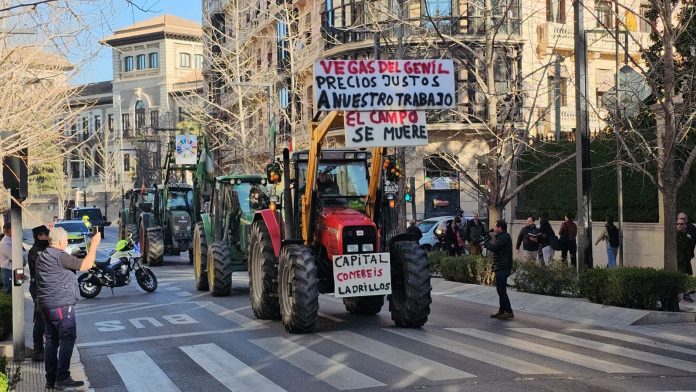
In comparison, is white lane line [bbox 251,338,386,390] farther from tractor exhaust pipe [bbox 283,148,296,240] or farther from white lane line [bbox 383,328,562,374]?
tractor exhaust pipe [bbox 283,148,296,240]

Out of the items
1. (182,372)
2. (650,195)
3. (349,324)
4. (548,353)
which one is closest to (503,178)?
(650,195)

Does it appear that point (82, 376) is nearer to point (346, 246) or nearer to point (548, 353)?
point (346, 246)

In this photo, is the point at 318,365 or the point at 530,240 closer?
the point at 318,365

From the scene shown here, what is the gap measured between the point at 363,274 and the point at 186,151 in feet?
80.0

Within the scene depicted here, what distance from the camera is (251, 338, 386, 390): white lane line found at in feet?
36.0

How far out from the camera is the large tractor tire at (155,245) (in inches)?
1358

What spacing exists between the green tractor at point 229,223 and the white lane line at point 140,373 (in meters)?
8.39

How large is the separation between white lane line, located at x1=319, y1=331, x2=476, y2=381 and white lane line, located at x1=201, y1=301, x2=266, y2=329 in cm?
199

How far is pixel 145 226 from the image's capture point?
36938mm

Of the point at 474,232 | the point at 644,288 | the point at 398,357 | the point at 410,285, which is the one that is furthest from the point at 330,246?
the point at 474,232

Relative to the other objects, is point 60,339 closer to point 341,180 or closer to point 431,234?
point 341,180

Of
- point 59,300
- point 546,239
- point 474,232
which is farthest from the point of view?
point 474,232

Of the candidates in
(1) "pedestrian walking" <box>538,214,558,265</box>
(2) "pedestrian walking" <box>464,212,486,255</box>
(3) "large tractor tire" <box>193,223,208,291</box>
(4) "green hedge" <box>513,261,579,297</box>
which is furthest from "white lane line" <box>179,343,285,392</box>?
(2) "pedestrian walking" <box>464,212,486,255</box>

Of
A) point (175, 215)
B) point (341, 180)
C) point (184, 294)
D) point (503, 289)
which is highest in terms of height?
point (341, 180)
